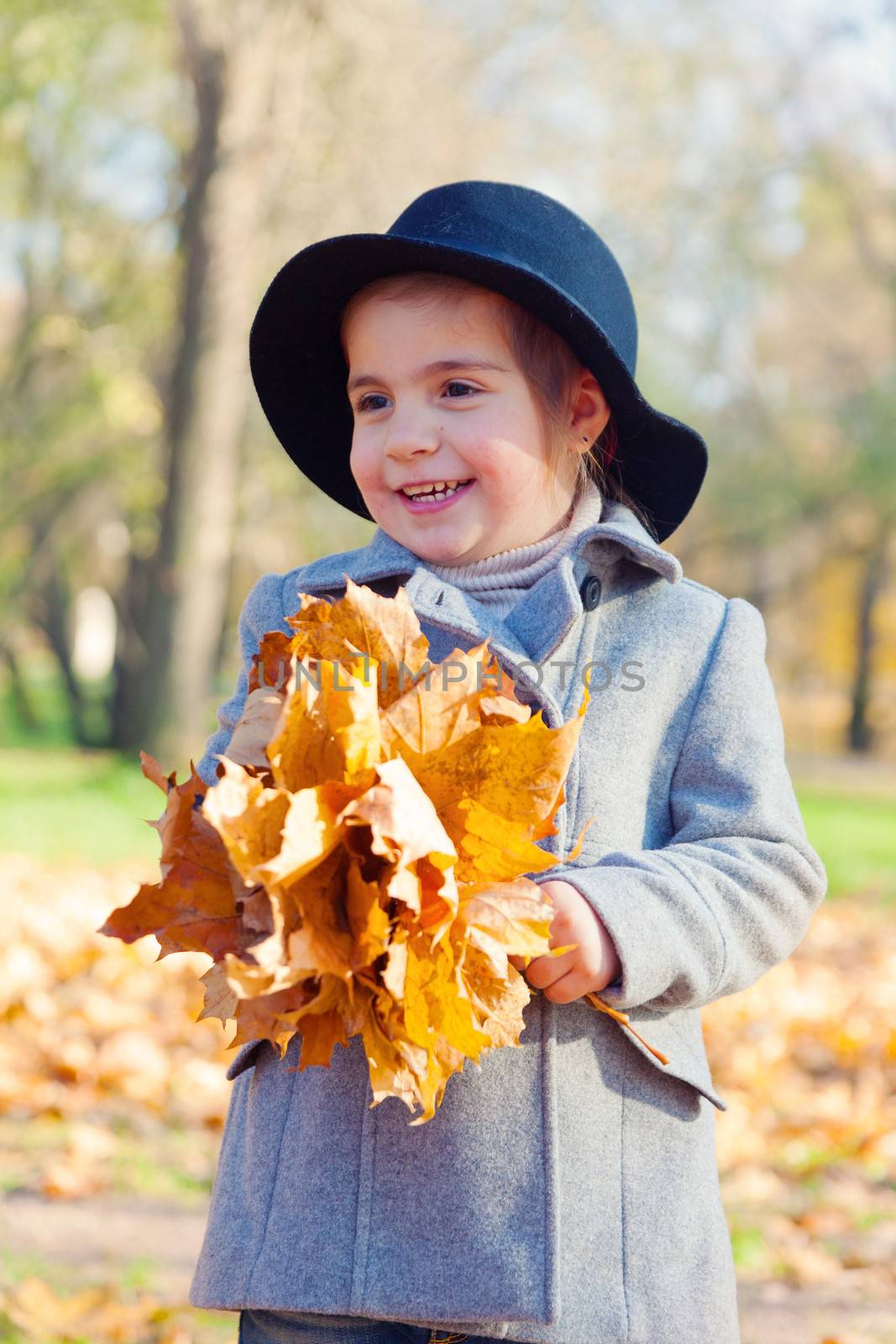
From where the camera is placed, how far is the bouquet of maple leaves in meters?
1.26

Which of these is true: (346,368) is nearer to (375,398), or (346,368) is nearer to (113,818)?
(375,398)

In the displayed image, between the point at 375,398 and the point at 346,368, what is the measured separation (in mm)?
240

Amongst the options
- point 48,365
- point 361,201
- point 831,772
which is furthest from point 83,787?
point 831,772

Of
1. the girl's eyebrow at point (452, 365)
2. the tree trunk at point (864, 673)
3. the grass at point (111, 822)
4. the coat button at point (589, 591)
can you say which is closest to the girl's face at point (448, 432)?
the girl's eyebrow at point (452, 365)

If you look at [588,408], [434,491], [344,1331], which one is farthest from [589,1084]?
[588,408]

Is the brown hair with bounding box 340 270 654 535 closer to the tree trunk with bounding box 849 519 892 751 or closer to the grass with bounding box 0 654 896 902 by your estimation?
the grass with bounding box 0 654 896 902

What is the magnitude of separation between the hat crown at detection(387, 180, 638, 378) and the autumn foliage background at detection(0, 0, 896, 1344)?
6.96ft

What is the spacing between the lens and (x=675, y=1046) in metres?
1.76

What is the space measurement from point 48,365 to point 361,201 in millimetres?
6949

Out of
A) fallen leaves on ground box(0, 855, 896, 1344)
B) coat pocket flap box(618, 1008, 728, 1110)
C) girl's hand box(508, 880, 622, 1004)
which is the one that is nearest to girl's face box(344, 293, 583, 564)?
girl's hand box(508, 880, 622, 1004)

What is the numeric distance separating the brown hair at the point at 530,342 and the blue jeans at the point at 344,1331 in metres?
1.08

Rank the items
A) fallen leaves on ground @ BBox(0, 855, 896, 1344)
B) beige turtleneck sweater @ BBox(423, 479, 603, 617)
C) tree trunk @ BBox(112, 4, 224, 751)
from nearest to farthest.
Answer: beige turtleneck sweater @ BBox(423, 479, 603, 617)
fallen leaves on ground @ BBox(0, 855, 896, 1344)
tree trunk @ BBox(112, 4, 224, 751)

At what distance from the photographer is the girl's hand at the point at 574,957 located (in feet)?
5.01

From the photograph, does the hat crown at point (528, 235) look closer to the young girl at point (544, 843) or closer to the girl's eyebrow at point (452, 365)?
the young girl at point (544, 843)
